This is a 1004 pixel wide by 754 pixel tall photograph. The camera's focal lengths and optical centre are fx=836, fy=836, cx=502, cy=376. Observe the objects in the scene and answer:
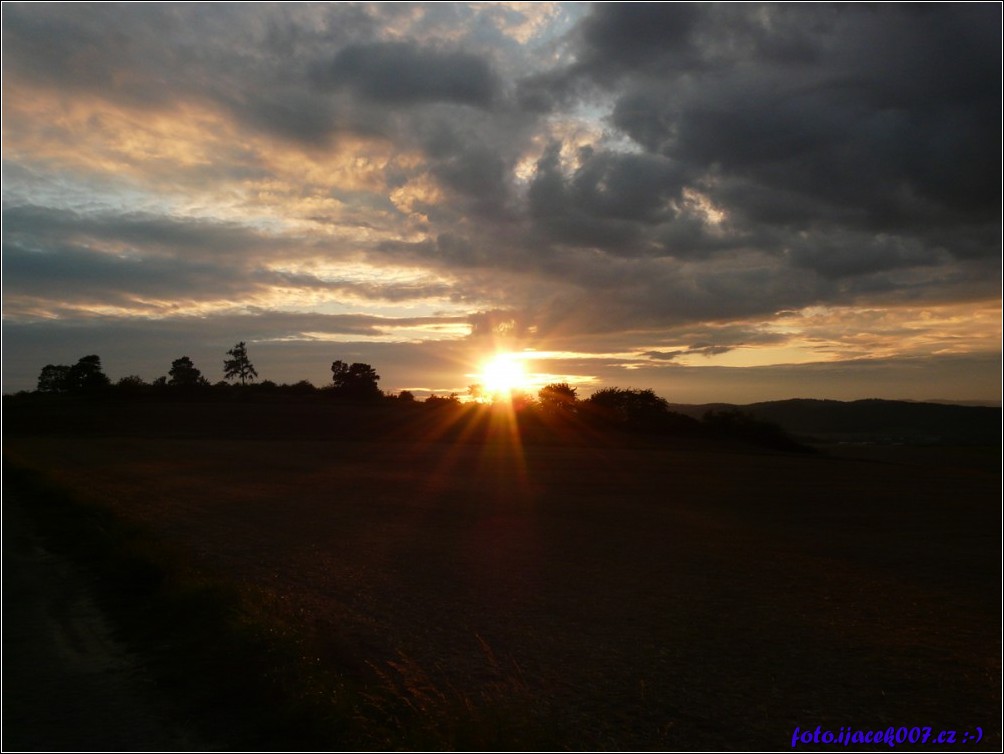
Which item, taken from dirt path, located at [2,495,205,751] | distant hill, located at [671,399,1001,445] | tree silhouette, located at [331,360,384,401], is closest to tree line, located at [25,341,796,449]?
tree silhouette, located at [331,360,384,401]

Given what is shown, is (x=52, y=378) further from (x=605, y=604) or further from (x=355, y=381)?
(x=605, y=604)

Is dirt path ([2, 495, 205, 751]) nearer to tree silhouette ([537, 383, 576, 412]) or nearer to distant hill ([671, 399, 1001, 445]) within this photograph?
tree silhouette ([537, 383, 576, 412])

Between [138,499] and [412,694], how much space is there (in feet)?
57.5

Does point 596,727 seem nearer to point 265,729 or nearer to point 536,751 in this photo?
point 536,751

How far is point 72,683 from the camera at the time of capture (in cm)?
762

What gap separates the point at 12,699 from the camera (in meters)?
7.27

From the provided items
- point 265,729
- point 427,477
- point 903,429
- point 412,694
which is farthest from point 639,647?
point 903,429

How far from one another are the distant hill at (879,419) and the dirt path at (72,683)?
14168 centimetres

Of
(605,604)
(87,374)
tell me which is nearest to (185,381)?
(87,374)

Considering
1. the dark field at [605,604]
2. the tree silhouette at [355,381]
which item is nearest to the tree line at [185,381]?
the tree silhouette at [355,381]

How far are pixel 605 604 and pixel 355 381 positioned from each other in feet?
411

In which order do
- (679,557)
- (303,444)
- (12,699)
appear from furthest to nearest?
(303,444) → (679,557) → (12,699)

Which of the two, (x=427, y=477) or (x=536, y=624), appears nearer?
(x=536, y=624)

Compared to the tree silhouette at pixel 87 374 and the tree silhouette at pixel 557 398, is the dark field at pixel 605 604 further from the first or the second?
the tree silhouette at pixel 87 374
